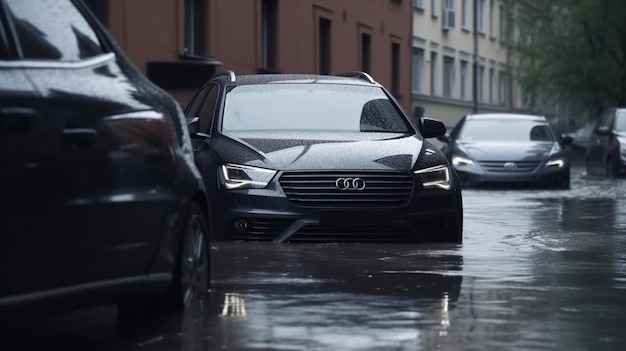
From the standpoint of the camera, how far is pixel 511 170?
26.6 metres

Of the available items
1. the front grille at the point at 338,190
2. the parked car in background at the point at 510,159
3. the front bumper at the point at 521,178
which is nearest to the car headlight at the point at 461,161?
the parked car in background at the point at 510,159

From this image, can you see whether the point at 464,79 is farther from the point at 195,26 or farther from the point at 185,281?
the point at 185,281

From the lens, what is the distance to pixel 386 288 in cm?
886

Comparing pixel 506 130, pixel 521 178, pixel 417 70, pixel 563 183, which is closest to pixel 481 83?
pixel 417 70

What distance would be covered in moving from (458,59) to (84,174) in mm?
58168

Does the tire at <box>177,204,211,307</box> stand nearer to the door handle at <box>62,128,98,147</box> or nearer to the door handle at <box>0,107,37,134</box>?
the door handle at <box>62,128,98,147</box>

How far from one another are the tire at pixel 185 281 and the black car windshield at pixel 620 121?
85.2 feet

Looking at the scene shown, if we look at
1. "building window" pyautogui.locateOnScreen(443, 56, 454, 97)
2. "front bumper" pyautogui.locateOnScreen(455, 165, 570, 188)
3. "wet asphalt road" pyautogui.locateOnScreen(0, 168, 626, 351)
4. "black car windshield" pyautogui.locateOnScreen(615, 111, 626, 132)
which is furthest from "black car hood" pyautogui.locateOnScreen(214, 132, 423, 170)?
"building window" pyautogui.locateOnScreen(443, 56, 454, 97)

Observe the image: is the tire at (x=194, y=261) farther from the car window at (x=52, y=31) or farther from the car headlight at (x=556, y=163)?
the car headlight at (x=556, y=163)

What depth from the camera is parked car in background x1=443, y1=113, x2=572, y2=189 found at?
87.2 ft

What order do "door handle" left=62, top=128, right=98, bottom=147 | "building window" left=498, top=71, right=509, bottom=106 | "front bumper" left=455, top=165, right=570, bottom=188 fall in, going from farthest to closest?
"building window" left=498, top=71, right=509, bottom=106, "front bumper" left=455, top=165, right=570, bottom=188, "door handle" left=62, top=128, right=98, bottom=147

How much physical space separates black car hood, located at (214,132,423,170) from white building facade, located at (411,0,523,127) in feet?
137

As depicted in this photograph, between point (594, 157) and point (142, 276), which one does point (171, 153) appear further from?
point (594, 157)

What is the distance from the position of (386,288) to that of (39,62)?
299cm
